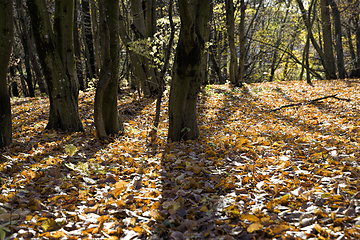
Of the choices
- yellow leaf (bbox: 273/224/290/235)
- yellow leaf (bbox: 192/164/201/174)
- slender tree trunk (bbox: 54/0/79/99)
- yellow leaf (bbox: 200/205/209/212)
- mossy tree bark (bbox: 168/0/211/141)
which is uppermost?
slender tree trunk (bbox: 54/0/79/99)

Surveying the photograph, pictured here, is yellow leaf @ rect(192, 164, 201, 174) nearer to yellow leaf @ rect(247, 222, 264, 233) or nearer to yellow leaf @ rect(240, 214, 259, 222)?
yellow leaf @ rect(240, 214, 259, 222)

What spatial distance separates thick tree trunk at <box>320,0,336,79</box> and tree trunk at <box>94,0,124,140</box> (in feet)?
37.2

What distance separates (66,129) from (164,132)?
7.71ft

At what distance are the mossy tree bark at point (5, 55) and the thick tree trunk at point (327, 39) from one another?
13.2 m

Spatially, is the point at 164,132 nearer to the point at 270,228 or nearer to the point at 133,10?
the point at 270,228

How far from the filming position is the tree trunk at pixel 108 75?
4.82 metres

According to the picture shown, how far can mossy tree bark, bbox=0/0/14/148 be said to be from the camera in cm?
412

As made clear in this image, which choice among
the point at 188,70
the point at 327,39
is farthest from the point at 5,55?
the point at 327,39

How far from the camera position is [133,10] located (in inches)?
378

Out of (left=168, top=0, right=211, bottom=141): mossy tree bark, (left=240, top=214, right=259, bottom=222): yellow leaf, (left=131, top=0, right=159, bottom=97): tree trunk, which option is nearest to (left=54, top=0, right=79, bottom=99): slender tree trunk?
(left=168, top=0, right=211, bottom=141): mossy tree bark

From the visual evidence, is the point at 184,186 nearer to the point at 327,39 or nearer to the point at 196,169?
the point at 196,169

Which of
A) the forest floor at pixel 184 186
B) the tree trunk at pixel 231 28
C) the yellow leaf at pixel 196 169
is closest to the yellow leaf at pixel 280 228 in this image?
the forest floor at pixel 184 186

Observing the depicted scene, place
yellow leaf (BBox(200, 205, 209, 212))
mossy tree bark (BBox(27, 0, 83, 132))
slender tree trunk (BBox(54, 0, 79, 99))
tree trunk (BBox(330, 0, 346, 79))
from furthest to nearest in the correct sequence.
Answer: tree trunk (BBox(330, 0, 346, 79)) → slender tree trunk (BBox(54, 0, 79, 99)) → mossy tree bark (BBox(27, 0, 83, 132)) → yellow leaf (BBox(200, 205, 209, 212))

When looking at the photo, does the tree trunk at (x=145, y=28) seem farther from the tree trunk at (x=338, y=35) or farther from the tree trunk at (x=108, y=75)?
the tree trunk at (x=338, y=35)
